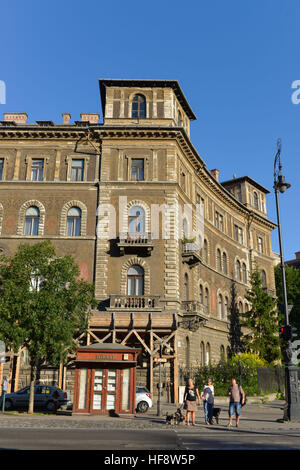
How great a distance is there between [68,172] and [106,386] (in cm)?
1774

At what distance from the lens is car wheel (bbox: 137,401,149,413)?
70.9 feet

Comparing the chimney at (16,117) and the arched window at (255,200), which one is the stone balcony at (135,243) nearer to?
Answer: the chimney at (16,117)

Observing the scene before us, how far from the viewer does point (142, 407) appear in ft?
71.1

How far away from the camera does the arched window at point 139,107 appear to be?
32844 mm

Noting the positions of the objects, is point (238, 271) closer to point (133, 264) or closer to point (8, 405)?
point (133, 264)

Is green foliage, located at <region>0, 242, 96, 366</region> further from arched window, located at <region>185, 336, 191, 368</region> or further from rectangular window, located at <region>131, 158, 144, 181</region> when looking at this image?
rectangular window, located at <region>131, 158, 144, 181</region>

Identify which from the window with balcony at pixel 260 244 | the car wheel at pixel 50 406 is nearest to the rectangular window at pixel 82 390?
the car wheel at pixel 50 406

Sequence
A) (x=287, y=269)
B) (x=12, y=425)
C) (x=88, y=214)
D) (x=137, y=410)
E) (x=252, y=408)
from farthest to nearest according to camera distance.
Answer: (x=287, y=269), (x=88, y=214), (x=252, y=408), (x=137, y=410), (x=12, y=425)

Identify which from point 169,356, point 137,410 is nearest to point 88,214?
point 169,356

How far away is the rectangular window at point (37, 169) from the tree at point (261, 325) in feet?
75.0

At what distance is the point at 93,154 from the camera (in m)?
32.1

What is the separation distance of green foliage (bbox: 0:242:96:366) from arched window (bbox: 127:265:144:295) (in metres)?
6.69

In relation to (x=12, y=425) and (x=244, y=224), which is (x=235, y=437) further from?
(x=244, y=224)

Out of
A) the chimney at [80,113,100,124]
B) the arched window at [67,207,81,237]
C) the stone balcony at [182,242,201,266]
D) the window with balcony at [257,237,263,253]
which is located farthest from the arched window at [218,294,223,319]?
the chimney at [80,113,100,124]
